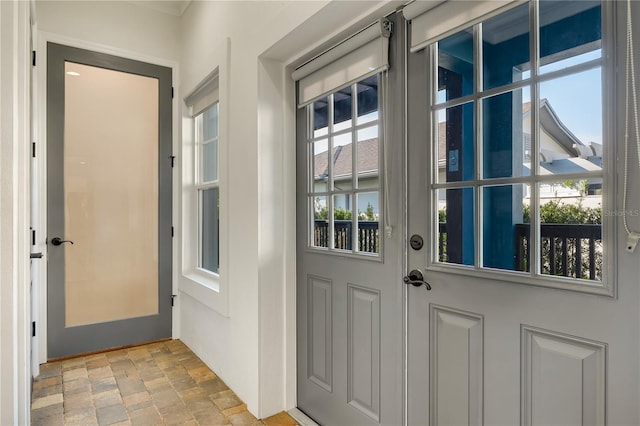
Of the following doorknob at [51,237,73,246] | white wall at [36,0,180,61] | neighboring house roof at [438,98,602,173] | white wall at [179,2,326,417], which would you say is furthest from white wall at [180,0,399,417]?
doorknob at [51,237,73,246]

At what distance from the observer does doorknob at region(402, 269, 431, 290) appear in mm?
1491

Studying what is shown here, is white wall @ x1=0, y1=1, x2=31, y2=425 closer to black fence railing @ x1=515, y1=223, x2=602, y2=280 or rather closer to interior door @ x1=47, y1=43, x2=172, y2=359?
interior door @ x1=47, y1=43, x2=172, y2=359

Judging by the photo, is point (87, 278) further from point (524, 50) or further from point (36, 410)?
point (524, 50)

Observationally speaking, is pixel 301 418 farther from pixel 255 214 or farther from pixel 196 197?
pixel 196 197

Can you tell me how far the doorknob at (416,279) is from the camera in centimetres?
149

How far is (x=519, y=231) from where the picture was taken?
1.23m

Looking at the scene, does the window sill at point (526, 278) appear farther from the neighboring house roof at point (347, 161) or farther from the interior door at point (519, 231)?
the neighboring house roof at point (347, 161)

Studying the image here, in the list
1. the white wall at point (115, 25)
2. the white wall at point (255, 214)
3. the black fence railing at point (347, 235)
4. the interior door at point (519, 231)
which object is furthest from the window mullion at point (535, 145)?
the white wall at point (115, 25)

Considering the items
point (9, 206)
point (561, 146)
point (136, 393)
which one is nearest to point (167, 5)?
point (9, 206)

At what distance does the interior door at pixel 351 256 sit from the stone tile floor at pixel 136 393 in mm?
443

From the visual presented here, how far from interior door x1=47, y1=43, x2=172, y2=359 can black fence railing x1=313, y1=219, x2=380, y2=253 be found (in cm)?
189

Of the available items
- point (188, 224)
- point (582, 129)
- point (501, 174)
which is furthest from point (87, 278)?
point (582, 129)

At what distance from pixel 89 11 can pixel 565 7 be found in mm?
3414

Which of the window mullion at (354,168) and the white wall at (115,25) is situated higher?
the white wall at (115,25)
